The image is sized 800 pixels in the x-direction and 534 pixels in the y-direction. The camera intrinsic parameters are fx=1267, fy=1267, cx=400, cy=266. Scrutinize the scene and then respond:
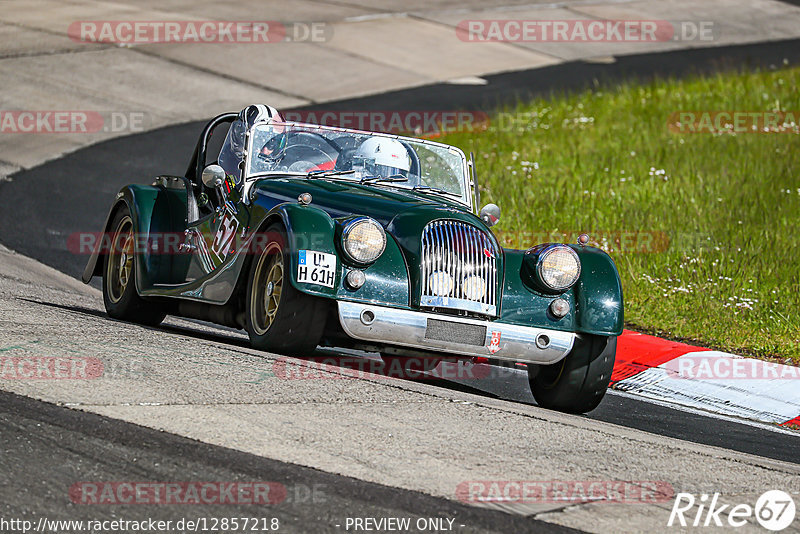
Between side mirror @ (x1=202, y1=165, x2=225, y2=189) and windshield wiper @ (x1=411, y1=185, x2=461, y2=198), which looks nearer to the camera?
side mirror @ (x1=202, y1=165, x2=225, y2=189)

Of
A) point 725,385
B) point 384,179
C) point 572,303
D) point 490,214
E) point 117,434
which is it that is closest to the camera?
point 117,434

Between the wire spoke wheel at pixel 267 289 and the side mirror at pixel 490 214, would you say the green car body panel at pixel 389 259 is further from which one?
the side mirror at pixel 490 214

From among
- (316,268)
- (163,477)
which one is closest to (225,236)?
(316,268)

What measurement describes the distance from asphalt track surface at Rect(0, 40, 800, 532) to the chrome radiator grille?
1122 millimetres

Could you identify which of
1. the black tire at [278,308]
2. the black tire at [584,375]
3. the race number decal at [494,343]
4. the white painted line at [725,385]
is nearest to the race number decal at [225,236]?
the black tire at [278,308]

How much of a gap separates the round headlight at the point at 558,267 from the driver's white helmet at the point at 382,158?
4.82 ft

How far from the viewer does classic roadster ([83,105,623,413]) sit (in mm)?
6758

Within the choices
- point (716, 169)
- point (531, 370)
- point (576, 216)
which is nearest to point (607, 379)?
point (531, 370)

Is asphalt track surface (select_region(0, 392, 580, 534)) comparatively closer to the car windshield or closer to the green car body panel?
the green car body panel

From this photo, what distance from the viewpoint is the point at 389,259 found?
22.5ft

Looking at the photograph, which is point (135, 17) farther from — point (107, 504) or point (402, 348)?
point (107, 504)

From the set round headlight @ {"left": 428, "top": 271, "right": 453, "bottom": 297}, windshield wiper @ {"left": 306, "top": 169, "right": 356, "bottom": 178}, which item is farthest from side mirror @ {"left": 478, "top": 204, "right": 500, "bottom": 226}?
round headlight @ {"left": 428, "top": 271, "right": 453, "bottom": 297}

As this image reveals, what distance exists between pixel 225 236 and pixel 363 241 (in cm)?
166

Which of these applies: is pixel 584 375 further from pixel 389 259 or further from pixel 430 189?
pixel 430 189
